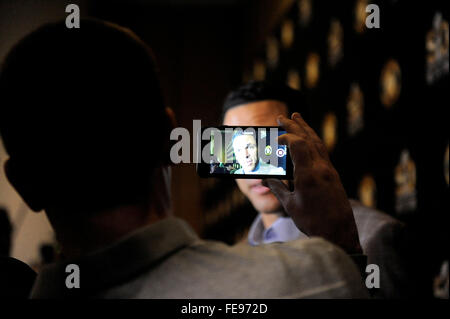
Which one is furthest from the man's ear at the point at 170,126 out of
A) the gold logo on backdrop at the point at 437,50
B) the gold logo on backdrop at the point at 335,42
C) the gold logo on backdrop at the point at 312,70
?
the gold logo on backdrop at the point at 312,70

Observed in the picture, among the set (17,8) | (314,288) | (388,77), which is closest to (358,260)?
(314,288)

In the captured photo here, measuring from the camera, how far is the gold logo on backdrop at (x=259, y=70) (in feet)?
16.4

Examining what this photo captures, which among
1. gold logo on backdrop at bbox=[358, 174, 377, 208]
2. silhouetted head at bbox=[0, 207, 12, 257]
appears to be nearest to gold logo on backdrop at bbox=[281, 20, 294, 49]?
gold logo on backdrop at bbox=[358, 174, 377, 208]

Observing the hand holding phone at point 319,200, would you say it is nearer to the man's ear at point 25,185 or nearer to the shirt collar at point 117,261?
the shirt collar at point 117,261

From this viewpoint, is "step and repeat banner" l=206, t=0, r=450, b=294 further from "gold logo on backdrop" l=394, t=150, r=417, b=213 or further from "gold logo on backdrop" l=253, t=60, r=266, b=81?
"gold logo on backdrop" l=253, t=60, r=266, b=81

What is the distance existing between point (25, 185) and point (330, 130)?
8.36ft

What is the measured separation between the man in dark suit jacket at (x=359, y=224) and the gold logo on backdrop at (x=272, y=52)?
315 centimetres

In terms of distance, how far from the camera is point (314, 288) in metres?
0.64

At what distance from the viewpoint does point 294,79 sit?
3920 mm

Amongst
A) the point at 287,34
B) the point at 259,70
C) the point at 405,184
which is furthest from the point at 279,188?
the point at 259,70

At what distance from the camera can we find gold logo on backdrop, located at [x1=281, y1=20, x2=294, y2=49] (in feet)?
13.4

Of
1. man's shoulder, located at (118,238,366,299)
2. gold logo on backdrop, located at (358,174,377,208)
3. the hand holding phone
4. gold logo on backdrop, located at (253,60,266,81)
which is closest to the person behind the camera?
man's shoulder, located at (118,238,366,299)
